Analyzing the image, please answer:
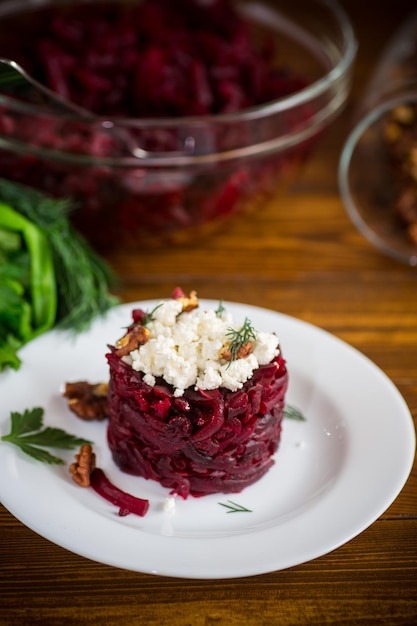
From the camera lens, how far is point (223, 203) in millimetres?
2660

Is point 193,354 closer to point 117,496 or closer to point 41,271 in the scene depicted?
point 117,496

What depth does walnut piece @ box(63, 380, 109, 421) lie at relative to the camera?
2.04 meters

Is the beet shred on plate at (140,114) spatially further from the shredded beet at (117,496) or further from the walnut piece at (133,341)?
the shredded beet at (117,496)

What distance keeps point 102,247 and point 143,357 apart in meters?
1.12

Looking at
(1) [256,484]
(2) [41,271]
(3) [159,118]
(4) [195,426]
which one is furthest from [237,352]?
(3) [159,118]

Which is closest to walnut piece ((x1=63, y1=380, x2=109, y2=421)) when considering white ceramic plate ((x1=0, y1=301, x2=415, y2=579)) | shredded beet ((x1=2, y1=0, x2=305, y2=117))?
white ceramic plate ((x1=0, y1=301, x2=415, y2=579))

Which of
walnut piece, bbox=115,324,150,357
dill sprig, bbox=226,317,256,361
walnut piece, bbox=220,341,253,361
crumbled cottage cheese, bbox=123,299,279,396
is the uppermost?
dill sprig, bbox=226,317,256,361

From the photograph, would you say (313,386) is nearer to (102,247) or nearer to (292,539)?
(292,539)

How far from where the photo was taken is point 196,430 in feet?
5.78

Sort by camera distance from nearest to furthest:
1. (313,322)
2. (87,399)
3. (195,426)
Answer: (195,426), (87,399), (313,322)

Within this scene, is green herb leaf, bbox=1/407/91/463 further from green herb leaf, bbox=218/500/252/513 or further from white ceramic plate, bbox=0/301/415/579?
green herb leaf, bbox=218/500/252/513

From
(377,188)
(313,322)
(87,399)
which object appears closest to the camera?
(87,399)

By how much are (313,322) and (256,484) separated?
2.54ft

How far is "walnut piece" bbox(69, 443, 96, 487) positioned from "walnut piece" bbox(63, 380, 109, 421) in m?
0.11
